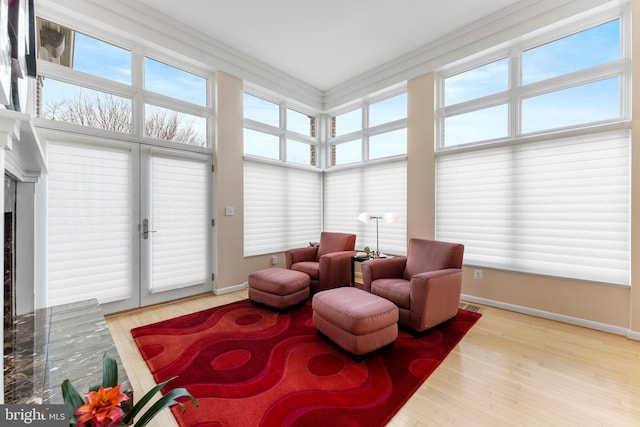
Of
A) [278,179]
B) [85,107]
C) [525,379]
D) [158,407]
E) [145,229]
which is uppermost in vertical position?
[85,107]

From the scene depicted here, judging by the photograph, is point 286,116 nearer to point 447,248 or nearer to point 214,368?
point 447,248

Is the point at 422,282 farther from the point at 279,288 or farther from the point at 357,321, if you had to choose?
the point at 279,288

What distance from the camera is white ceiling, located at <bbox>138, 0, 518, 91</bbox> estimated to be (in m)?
3.09

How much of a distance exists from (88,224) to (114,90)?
1.57 metres

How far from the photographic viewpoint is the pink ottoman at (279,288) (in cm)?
319

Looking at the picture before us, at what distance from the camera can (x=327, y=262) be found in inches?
143

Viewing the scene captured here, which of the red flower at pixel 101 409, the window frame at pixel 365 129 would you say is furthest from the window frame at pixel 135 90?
the red flower at pixel 101 409

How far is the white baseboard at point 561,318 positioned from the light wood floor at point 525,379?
7 centimetres

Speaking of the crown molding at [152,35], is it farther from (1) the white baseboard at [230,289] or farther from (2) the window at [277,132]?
(1) the white baseboard at [230,289]

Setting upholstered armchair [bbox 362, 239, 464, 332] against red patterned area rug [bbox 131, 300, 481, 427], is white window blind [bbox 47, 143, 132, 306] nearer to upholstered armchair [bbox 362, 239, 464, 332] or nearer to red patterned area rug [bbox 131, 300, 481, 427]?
red patterned area rug [bbox 131, 300, 481, 427]

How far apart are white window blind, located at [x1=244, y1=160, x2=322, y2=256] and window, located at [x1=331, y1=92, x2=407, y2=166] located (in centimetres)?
71

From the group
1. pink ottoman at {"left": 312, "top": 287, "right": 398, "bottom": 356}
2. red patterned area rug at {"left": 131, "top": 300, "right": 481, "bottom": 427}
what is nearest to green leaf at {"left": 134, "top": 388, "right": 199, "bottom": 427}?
red patterned area rug at {"left": 131, "top": 300, "right": 481, "bottom": 427}

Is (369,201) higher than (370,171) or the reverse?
the reverse

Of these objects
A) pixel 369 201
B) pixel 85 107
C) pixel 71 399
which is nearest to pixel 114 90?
pixel 85 107
